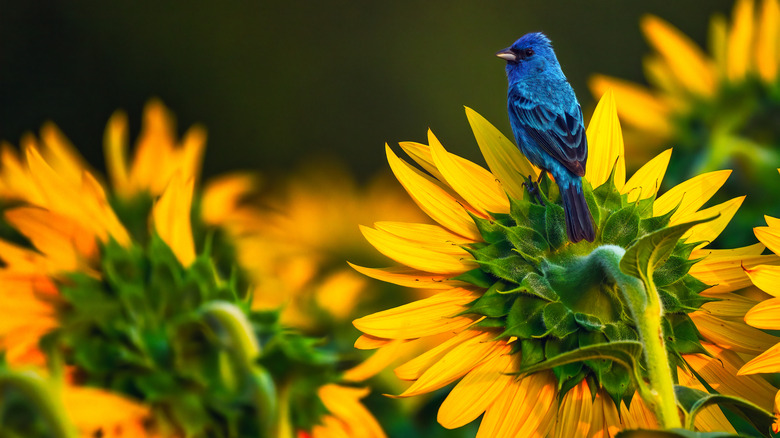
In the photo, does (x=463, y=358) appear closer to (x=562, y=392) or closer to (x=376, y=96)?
(x=562, y=392)

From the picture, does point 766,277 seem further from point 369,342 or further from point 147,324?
point 147,324

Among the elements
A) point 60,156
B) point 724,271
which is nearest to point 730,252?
point 724,271

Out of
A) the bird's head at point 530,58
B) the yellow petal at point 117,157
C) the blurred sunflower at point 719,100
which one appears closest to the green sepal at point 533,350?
the bird's head at point 530,58

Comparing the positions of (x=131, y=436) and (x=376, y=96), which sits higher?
(x=376, y=96)

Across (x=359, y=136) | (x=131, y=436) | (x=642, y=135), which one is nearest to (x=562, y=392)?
(x=131, y=436)

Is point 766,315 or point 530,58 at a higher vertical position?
point 530,58

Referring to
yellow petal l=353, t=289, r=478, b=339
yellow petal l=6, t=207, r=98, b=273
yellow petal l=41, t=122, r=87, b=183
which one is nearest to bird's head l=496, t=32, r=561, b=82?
yellow petal l=353, t=289, r=478, b=339
